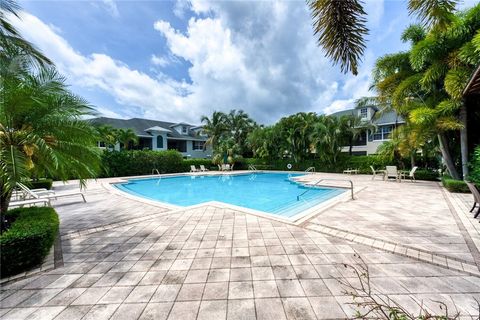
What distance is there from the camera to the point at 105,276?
10.0ft

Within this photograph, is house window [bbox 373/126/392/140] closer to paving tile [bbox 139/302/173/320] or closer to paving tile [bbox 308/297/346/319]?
paving tile [bbox 308/297/346/319]

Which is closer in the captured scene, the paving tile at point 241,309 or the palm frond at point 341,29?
the paving tile at point 241,309

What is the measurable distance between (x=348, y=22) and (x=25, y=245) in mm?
5843

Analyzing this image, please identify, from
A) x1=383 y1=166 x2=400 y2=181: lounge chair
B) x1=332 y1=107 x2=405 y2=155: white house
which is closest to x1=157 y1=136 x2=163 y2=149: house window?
x1=332 y1=107 x2=405 y2=155: white house

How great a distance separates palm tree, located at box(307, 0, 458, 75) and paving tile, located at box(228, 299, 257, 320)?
11.9ft

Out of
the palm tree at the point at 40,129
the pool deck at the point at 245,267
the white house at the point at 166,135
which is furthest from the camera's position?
the white house at the point at 166,135

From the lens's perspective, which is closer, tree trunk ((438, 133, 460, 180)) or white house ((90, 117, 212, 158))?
tree trunk ((438, 133, 460, 180))

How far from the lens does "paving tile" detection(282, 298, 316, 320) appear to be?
222cm

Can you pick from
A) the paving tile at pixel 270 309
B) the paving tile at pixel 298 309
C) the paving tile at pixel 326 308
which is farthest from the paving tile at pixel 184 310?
the paving tile at pixel 326 308

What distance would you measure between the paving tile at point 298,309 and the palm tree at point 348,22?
133 inches

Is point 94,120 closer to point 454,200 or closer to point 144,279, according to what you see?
point 144,279

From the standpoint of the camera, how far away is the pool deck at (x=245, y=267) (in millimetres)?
2406

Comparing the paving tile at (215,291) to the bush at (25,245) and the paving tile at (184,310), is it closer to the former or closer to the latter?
the paving tile at (184,310)

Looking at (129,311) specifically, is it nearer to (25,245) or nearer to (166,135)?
(25,245)
